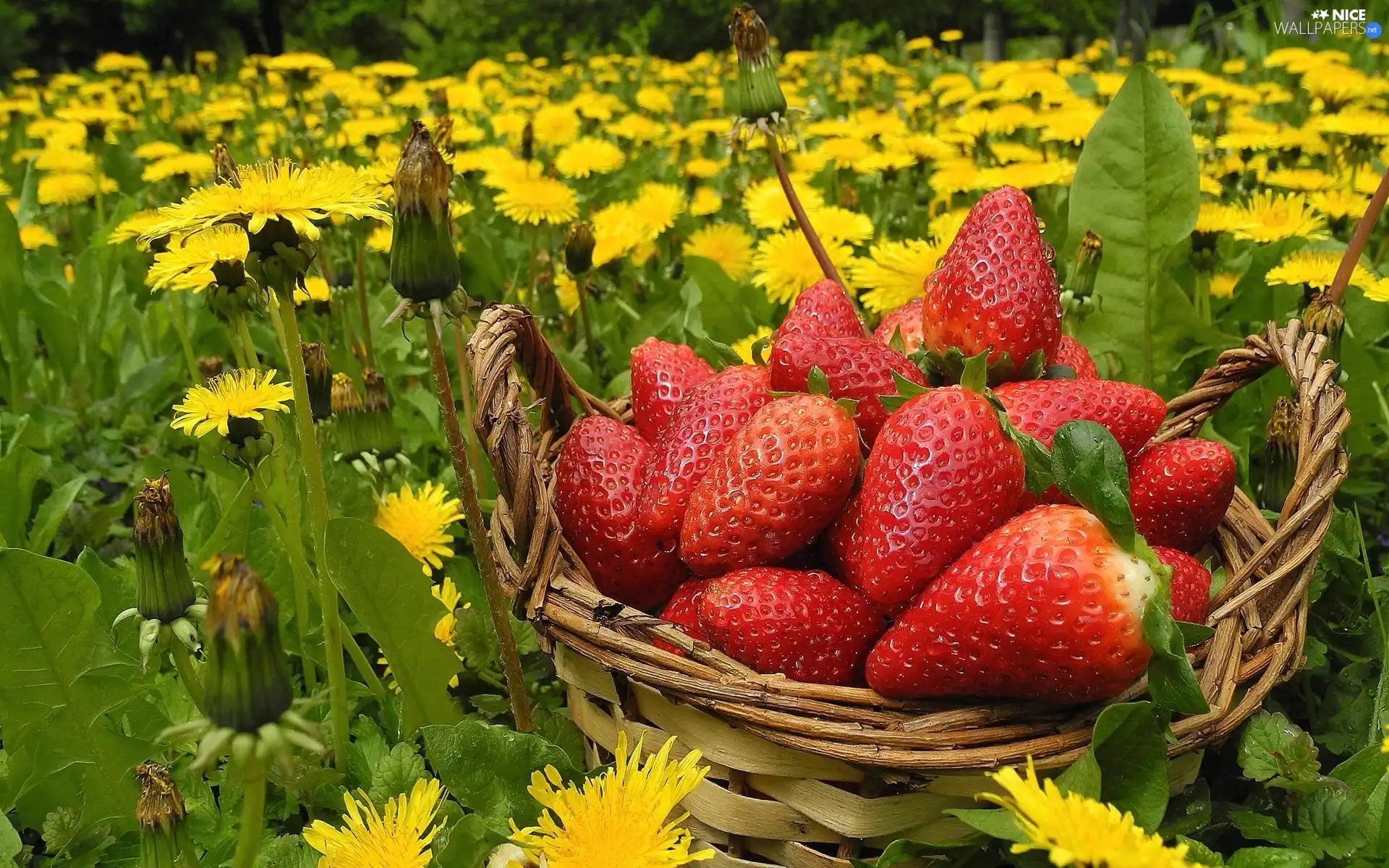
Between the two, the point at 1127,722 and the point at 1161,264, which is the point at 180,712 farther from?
the point at 1161,264

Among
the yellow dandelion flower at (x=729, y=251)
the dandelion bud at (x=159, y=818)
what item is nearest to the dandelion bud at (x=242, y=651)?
the dandelion bud at (x=159, y=818)

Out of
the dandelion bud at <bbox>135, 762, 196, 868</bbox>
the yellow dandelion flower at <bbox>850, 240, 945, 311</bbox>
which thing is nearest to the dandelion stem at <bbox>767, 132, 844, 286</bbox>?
the yellow dandelion flower at <bbox>850, 240, 945, 311</bbox>

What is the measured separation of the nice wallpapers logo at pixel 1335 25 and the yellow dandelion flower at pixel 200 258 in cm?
419

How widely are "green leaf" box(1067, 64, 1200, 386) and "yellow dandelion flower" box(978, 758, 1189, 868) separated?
130 cm

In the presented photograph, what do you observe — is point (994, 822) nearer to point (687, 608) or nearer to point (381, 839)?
point (687, 608)

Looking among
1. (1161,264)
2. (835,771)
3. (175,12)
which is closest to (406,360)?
(1161,264)

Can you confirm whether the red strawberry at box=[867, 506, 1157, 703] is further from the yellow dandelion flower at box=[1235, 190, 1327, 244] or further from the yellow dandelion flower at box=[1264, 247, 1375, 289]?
the yellow dandelion flower at box=[1235, 190, 1327, 244]

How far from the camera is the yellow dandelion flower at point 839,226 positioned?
225 cm

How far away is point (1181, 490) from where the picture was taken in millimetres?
1261

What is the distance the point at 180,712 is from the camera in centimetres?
149

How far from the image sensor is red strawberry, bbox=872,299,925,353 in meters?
1.62

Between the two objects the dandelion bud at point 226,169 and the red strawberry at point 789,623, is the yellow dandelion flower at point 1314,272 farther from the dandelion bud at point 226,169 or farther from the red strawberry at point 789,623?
the dandelion bud at point 226,169

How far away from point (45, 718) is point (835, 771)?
92 cm

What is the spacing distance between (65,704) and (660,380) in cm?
82
